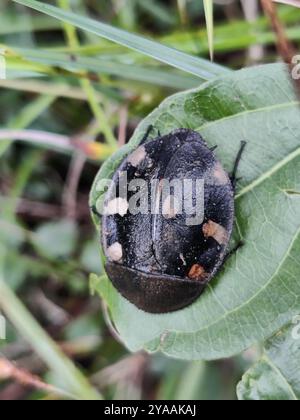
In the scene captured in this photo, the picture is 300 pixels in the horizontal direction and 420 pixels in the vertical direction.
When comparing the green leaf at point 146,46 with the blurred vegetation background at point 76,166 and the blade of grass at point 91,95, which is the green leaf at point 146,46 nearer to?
the blurred vegetation background at point 76,166

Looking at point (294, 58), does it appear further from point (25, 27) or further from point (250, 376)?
point (25, 27)

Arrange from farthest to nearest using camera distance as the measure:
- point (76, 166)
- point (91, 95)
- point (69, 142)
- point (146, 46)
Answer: point (76, 166) → point (69, 142) → point (91, 95) → point (146, 46)

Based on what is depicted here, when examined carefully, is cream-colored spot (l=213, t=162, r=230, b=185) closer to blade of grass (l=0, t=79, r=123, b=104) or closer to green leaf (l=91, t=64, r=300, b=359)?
green leaf (l=91, t=64, r=300, b=359)

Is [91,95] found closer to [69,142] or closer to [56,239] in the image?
[69,142]

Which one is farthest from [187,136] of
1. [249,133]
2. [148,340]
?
[148,340]

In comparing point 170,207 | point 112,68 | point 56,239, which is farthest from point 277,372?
point 56,239

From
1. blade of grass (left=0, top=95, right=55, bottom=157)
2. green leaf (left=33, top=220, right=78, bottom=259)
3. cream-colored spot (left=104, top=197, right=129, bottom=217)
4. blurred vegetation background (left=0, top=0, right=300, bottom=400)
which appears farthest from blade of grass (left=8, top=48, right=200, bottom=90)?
green leaf (left=33, top=220, right=78, bottom=259)

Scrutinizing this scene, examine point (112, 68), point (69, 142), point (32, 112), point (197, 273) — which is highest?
point (112, 68)

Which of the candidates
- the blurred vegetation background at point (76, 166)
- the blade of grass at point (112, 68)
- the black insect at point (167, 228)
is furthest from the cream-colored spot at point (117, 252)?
the blade of grass at point (112, 68)
